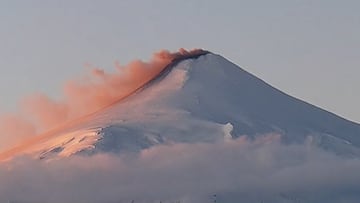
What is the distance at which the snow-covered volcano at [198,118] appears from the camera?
134000 millimetres

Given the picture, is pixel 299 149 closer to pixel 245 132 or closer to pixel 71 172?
pixel 245 132

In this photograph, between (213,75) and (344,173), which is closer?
(344,173)

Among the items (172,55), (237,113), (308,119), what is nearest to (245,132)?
(237,113)

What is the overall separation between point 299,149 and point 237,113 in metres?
9.10

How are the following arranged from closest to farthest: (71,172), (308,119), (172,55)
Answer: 1. (71,172)
2. (308,119)
3. (172,55)

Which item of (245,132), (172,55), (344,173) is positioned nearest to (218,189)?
(245,132)

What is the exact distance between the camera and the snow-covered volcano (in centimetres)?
13400

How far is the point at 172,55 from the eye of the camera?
15612cm

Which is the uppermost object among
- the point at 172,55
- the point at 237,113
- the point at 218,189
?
the point at 172,55

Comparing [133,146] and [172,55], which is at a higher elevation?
[172,55]

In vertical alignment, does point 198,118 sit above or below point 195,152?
above

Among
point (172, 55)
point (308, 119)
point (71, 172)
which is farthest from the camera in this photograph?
point (172, 55)

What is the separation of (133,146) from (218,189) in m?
11.8

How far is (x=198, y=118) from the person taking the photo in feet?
447
